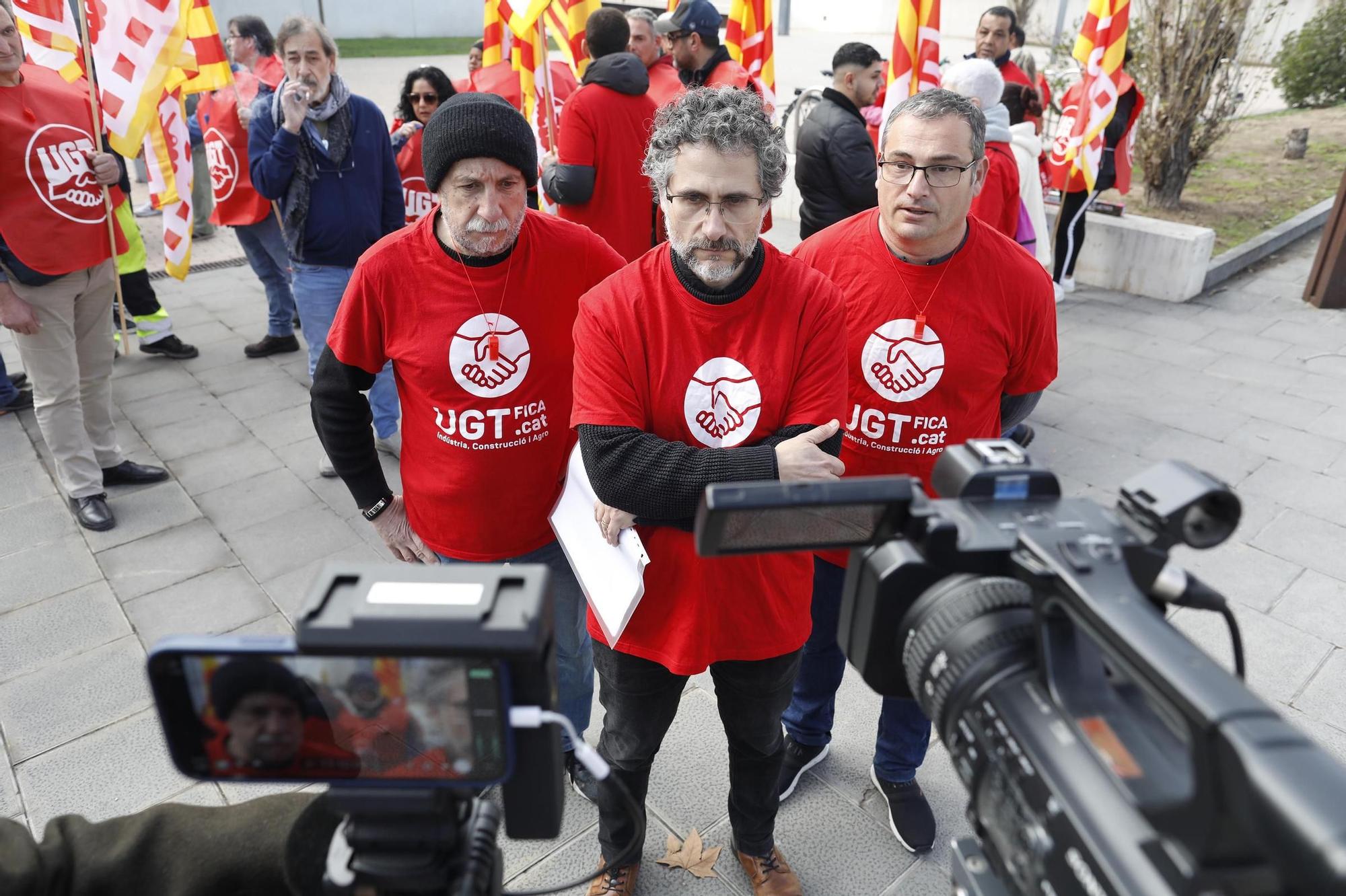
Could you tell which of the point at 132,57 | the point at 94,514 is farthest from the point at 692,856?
the point at 132,57

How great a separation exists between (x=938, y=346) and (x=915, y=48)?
3.52m

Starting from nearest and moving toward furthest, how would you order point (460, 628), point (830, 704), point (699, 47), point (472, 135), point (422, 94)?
point (460, 628) → point (472, 135) → point (830, 704) → point (422, 94) → point (699, 47)

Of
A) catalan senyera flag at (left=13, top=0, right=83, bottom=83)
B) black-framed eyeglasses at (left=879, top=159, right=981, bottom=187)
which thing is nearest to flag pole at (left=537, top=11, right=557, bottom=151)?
catalan senyera flag at (left=13, top=0, right=83, bottom=83)

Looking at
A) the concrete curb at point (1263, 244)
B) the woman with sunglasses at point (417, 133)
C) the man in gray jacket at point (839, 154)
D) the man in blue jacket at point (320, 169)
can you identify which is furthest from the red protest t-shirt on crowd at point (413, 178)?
the concrete curb at point (1263, 244)

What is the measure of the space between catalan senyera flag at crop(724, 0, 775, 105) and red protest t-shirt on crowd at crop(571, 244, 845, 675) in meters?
4.79

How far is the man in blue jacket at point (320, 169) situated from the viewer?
4.03m

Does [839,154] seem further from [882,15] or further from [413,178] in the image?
[882,15]

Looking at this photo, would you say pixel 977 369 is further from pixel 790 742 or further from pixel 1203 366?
pixel 1203 366

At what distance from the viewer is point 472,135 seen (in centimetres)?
211

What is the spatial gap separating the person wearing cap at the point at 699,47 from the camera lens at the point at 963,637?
4877 millimetres

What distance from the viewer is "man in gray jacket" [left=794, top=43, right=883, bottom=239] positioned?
448cm

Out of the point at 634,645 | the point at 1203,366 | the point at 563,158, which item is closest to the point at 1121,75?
the point at 1203,366

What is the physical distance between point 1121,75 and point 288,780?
7.25 meters

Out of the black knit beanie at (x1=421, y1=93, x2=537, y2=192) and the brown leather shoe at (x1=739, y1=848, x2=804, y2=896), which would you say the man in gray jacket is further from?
the brown leather shoe at (x1=739, y1=848, x2=804, y2=896)
